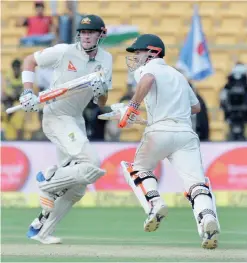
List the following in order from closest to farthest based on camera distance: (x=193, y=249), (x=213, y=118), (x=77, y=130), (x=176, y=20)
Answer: (x=193, y=249) < (x=77, y=130) < (x=213, y=118) < (x=176, y=20)

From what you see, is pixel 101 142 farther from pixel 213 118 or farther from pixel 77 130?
pixel 77 130

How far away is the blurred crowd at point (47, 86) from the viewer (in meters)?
14.2

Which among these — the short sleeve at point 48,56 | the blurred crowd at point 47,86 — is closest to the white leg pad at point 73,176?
the short sleeve at point 48,56

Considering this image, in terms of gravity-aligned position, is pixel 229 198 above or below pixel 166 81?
below

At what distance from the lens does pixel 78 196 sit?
888 centimetres

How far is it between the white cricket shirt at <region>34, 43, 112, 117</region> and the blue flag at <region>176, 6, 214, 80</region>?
615 cm

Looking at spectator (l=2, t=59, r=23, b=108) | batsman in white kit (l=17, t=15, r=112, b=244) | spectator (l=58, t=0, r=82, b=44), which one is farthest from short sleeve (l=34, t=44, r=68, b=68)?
spectator (l=2, t=59, r=23, b=108)

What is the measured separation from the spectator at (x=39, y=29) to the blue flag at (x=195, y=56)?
1997mm

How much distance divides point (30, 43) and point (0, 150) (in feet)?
8.61

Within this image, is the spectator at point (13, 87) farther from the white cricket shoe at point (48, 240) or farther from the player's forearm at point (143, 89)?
the player's forearm at point (143, 89)

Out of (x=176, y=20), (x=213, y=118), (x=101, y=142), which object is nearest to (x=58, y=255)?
(x=101, y=142)

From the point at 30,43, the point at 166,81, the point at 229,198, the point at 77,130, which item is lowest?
the point at 229,198

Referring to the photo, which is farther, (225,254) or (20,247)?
(20,247)

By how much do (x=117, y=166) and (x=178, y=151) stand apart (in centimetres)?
546
